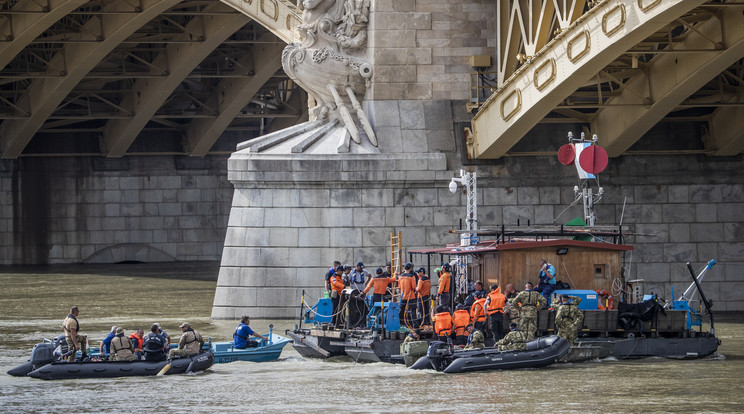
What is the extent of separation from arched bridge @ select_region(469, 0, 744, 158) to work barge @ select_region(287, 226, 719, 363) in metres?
4.35

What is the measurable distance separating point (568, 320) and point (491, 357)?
1.86 meters

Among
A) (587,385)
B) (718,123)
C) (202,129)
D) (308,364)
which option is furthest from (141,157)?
(587,385)

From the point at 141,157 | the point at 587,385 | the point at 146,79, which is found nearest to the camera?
the point at 587,385

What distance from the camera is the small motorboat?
30.3 metres

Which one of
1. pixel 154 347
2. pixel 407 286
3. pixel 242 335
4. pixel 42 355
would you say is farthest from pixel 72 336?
pixel 407 286

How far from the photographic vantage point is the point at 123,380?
27766 mm

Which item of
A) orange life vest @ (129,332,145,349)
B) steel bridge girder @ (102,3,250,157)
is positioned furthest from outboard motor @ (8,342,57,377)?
steel bridge girder @ (102,3,250,157)

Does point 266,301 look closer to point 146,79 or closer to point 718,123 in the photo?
point 718,123

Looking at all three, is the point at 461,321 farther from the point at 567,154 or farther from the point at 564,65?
the point at 564,65

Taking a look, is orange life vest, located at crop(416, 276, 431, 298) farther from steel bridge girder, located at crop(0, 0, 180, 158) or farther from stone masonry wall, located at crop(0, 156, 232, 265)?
stone masonry wall, located at crop(0, 156, 232, 265)

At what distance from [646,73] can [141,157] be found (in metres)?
31.5

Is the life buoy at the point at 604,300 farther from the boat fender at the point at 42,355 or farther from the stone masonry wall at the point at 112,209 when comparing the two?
the stone masonry wall at the point at 112,209

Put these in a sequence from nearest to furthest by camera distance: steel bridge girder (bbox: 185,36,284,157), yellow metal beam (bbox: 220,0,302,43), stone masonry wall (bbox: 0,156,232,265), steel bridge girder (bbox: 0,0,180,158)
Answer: yellow metal beam (bbox: 220,0,302,43) < steel bridge girder (bbox: 0,0,180,158) < steel bridge girder (bbox: 185,36,284,157) < stone masonry wall (bbox: 0,156,232,265)

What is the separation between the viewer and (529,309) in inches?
1120
